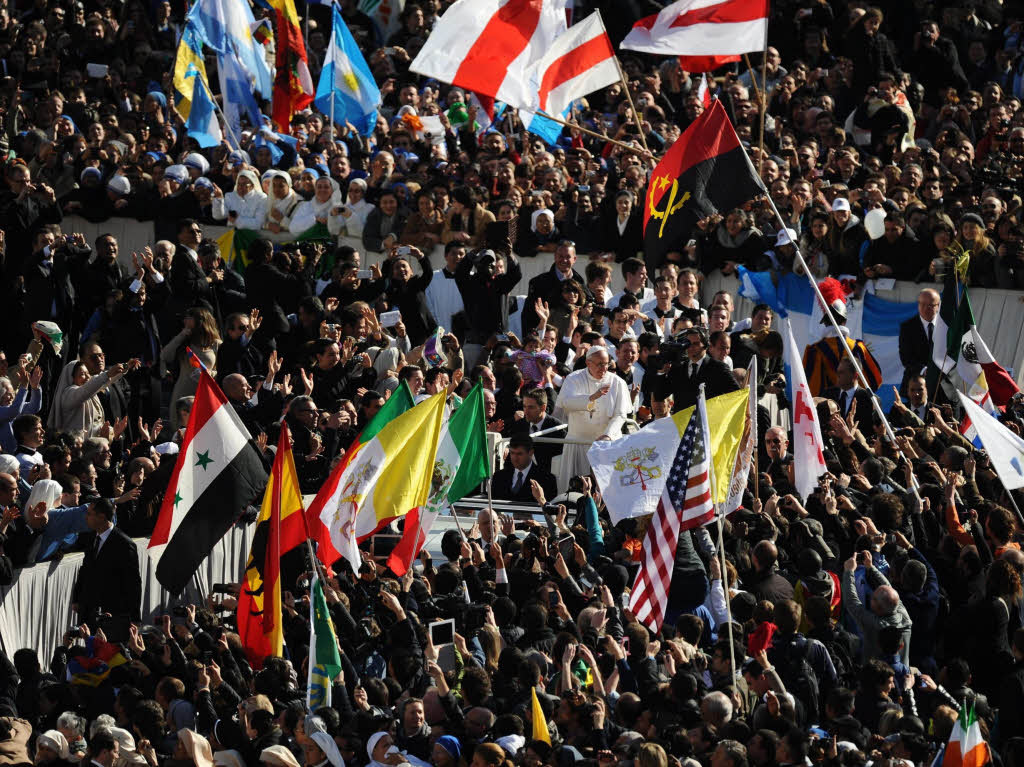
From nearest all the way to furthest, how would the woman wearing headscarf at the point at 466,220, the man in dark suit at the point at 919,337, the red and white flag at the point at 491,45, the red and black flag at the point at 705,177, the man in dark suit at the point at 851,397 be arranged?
the red and black flag at the point at 705,177, the man in dark suit at the point at 851,397, the red and white flag at the point at 491,45, the man in dark suit at the point at 919,337, the woman wearing headscarf at the point at 466,220

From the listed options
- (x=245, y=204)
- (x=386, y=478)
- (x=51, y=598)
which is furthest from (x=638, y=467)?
(x=245, y=204)

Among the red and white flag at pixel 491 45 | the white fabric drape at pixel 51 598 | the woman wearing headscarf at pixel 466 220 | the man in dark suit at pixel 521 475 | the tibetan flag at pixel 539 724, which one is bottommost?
the man in dark suit at pixel 521 475

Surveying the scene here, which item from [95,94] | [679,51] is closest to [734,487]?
[679,51]

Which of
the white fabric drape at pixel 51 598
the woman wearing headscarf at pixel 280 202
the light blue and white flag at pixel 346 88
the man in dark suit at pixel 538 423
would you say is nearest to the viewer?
the white fabric drape at pixel 51 598

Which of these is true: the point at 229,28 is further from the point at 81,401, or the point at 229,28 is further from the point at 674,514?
the point at 674,514

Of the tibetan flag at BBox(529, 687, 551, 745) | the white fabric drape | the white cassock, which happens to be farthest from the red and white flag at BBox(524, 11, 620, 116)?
the tibetan flag at BBox(529, 687, 551, 745)

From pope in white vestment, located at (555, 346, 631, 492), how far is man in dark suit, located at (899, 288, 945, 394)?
2711 mm

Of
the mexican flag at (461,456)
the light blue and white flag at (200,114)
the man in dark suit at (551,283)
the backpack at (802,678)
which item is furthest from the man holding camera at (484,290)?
the backpack at (802,678)

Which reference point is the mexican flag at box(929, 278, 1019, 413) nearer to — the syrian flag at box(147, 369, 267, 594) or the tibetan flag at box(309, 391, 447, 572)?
the tibetan flag at box(309, 391, 447, 572)

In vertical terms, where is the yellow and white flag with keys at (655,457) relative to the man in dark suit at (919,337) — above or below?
above

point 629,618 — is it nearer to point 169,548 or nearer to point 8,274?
point 169,548

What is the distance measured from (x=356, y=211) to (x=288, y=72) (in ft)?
10.2

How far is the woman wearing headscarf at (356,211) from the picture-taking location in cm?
2017

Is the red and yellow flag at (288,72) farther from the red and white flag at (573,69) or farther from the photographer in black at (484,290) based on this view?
the red and white flag at (573,69)
